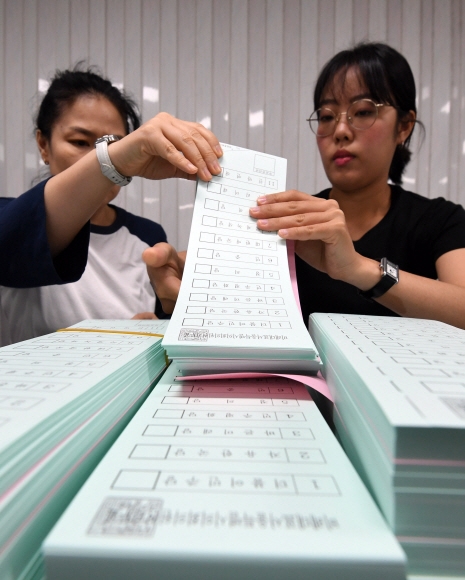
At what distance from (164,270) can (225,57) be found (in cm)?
115

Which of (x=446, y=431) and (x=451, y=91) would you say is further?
(x=451, y=91)

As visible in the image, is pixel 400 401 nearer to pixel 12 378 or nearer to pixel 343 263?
pixel 12 378

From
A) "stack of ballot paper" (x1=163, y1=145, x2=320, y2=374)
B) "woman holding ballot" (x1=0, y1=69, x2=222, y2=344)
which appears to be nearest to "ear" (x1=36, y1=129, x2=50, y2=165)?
"woman holding ballot" (x1=0, y1=69, x2=222, y2=344)

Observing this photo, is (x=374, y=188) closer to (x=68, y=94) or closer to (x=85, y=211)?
(x=85, y=211)

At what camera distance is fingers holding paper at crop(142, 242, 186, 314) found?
58cm

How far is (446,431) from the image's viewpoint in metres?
→ 0.16

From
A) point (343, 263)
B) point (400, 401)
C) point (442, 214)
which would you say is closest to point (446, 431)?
point (400, 401)

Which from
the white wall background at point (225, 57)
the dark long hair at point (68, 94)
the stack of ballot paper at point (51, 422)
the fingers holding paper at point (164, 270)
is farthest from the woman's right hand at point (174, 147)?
the white wall background at point (225, 57)

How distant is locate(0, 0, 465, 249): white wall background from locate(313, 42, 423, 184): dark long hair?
2.01 feet

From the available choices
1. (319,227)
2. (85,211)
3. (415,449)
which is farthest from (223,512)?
(85,211)

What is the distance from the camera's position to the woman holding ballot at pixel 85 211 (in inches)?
21.5

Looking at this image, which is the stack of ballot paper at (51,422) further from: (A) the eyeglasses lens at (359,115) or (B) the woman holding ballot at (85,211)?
(A) the eyeglasses lens at (359,115)

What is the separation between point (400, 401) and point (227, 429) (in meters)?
0.10

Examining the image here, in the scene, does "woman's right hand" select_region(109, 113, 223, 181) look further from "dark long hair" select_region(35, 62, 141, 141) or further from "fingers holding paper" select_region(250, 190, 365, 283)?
"dark long hair" select_region(35, 62, 141, 141)
